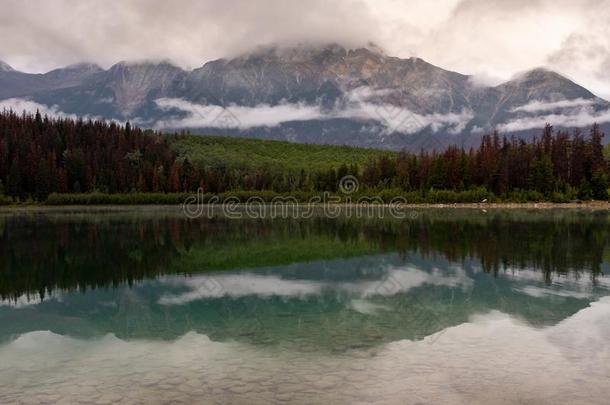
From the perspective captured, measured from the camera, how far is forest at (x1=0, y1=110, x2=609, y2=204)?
138750 millimetres

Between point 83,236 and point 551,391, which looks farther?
point 83,236

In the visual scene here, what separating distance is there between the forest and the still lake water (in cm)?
10461

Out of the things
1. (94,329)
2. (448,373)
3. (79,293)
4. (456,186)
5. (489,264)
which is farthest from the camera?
(456,186)

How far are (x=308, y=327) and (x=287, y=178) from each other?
181 metres

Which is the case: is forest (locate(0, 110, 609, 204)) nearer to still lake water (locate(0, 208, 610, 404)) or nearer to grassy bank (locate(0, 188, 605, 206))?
grassy bank (locate(0, 188, 605, 206))

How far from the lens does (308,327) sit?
63.5 feet

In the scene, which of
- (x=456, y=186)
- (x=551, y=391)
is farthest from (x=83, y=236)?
(x=456, y=186)

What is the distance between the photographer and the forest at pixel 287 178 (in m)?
139

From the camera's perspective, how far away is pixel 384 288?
1069 inches

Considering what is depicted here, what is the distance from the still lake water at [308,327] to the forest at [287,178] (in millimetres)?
104608

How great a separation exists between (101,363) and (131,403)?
3.62m

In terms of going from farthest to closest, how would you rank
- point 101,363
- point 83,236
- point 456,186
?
Result: point 456,186, point 83,236, point 101,363

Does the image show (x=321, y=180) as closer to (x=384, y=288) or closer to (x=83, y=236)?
(x=83, y=236)

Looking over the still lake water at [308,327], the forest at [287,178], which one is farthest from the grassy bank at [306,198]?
the still lake water at [308,327]
